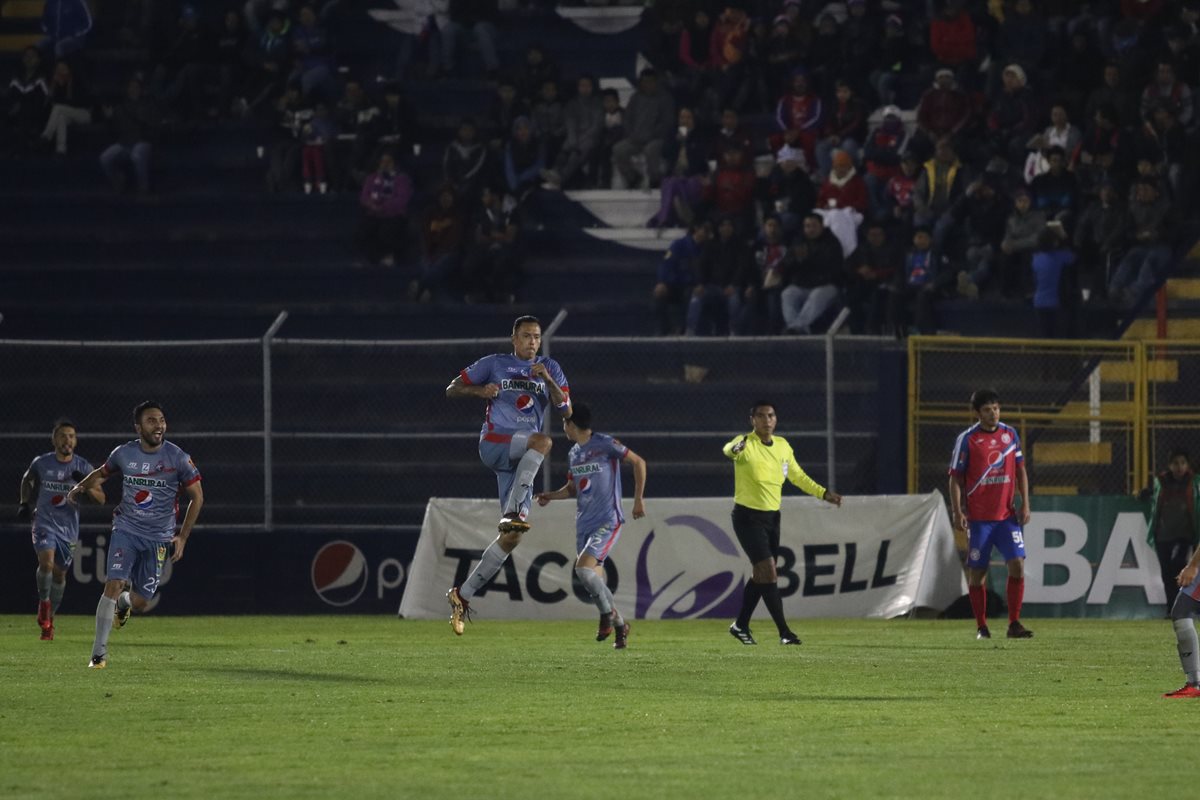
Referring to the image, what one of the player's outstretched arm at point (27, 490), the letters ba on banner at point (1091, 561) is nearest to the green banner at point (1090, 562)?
the letters ba on banner at point (1091, 561)

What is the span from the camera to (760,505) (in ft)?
57.4

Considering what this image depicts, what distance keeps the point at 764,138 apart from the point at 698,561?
349 inches

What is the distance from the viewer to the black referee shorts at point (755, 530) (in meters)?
17.4

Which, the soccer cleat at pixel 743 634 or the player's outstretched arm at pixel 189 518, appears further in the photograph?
the soccer cleat at pixel 743 634

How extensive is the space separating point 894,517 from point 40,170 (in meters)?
14.7

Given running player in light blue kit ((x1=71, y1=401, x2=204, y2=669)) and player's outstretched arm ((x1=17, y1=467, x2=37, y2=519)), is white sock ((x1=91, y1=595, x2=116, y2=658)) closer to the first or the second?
running player in light blue kit ((x1=71, y1=401, x2=204, y2=669))

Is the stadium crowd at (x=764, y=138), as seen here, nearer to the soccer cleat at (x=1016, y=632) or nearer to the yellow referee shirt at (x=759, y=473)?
the soccer cleat at (x=1016, y=632)

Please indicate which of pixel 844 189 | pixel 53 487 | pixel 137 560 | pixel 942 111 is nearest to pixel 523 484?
pixel 137 560

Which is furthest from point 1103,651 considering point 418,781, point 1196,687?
point 418,781

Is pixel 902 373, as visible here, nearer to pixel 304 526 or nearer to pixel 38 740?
pixel 304 526

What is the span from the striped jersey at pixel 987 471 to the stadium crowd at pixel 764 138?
613cm

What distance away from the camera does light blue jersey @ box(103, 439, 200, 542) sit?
49.5ft

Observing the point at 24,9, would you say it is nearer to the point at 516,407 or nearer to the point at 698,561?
the point at 698,561

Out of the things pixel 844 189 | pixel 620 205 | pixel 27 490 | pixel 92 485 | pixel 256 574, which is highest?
pixel 844 189
